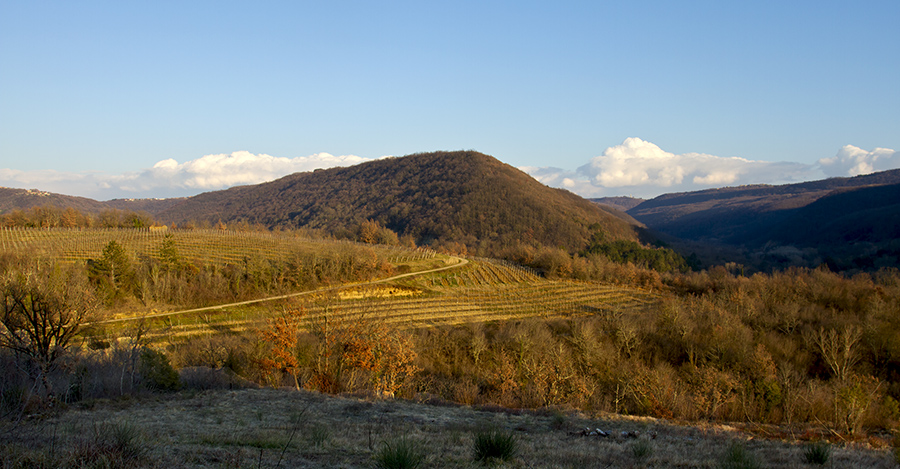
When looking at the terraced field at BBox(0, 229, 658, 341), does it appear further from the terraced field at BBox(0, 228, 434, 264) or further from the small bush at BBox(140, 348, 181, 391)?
the small bush at BBox(140, 348, 181, 391)

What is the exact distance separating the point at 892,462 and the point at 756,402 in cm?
3127

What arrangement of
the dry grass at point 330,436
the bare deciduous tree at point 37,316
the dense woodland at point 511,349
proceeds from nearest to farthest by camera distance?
the dry grass at point 330,436 → the bare deciduous tree at point 37,316 → the dense woodland at point 511,349

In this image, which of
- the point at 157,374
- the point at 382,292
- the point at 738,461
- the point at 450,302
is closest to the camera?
the point at 738,461

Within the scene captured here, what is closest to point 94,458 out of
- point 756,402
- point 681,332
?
point 756,402

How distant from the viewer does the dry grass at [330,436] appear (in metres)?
9.75

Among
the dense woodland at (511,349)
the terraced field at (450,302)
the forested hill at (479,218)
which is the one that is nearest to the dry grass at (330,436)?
the dense woodland at (511,349)

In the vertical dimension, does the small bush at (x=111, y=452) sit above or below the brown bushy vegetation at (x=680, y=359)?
above

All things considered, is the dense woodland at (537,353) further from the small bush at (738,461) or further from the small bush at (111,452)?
the small bush at (738,461)

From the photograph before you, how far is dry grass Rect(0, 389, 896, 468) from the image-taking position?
9750mm

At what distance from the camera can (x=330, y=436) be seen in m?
13.0

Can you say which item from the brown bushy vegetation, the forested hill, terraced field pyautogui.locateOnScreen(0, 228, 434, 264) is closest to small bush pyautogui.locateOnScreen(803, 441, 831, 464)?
the brown bushy vegetation

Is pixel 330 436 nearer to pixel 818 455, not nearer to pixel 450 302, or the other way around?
pixel 818 455

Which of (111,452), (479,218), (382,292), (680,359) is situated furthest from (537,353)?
(479,218)

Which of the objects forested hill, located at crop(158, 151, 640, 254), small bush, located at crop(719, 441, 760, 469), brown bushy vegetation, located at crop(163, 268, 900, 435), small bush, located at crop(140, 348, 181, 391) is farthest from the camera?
forested hill, located at crop(158, 151, 640, 254)
